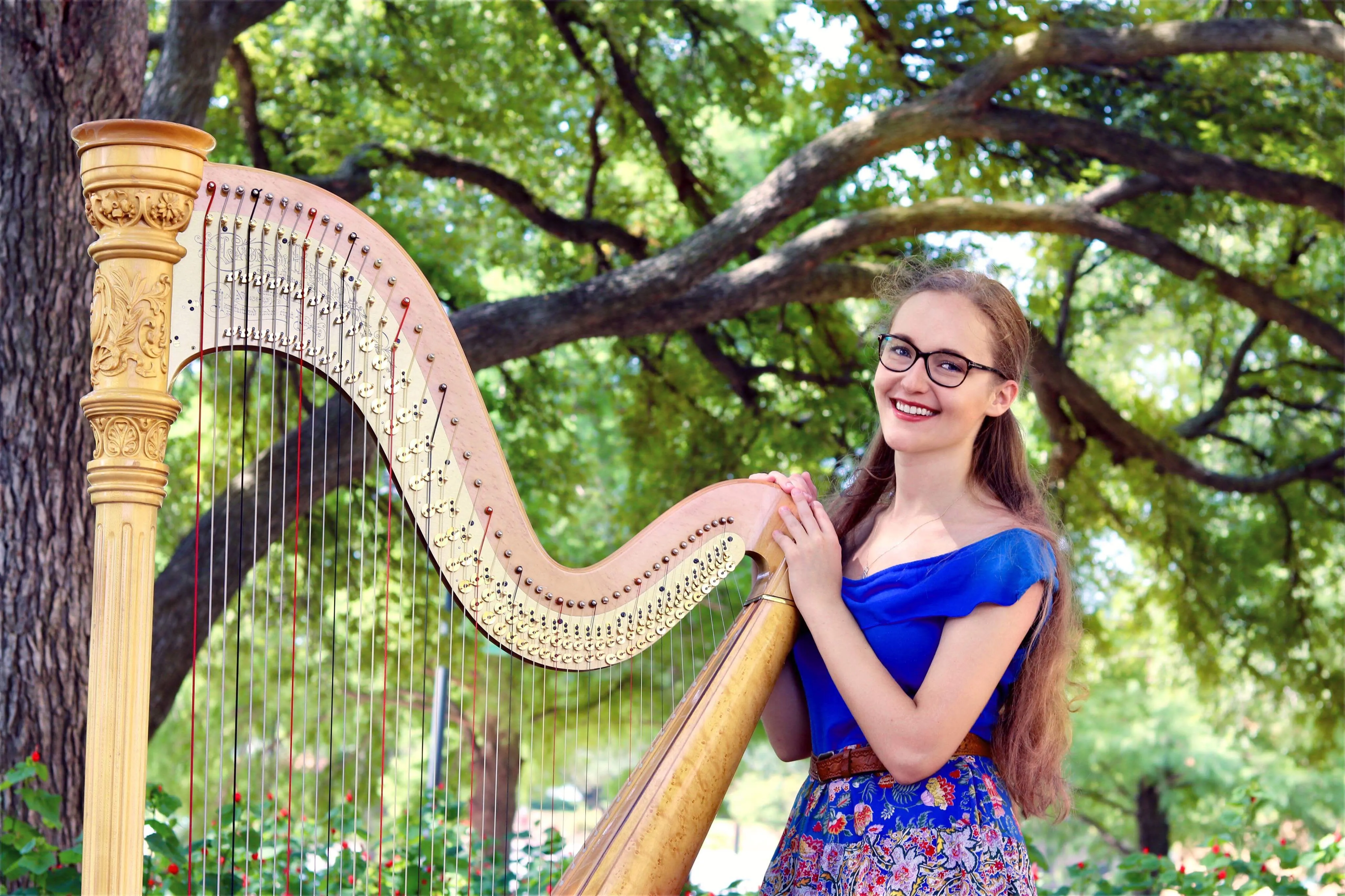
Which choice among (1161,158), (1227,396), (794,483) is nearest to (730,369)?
(1161,158)

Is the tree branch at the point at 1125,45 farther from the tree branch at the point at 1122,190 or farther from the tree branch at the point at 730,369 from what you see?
the tree branch at the point at 730,369

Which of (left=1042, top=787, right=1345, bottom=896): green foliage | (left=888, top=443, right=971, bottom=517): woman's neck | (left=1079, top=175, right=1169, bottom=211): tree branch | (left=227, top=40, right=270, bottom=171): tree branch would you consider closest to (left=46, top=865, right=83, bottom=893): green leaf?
(left=888, top=443, right=971, bottom=517): woman's neck

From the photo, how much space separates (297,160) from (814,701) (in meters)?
6.76

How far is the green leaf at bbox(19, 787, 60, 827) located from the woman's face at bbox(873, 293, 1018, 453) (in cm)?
254

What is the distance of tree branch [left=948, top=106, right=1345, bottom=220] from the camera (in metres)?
6.56

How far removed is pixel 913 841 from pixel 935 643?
31 cm

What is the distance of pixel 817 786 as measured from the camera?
227 centimetres

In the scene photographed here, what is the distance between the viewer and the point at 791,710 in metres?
2.44

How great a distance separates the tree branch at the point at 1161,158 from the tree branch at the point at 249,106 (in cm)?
387

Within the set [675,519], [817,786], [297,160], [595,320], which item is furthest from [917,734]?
[297,160]

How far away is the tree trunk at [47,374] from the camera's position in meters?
4.15

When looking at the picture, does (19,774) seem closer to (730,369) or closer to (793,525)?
(793,525)

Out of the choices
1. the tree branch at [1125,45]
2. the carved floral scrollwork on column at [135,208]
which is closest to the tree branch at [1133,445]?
the tree branch at [1125,45]

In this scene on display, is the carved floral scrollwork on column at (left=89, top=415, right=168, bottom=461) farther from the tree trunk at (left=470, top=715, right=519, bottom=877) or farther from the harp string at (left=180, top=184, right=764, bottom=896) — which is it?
the tree trunk at (left=470, top=715, right=519, bottom=877)
